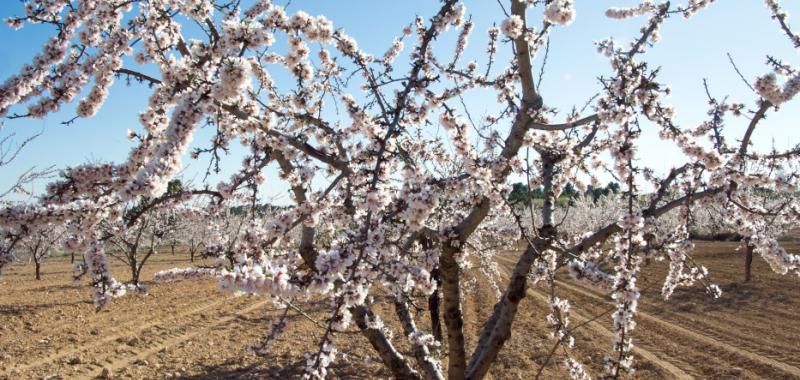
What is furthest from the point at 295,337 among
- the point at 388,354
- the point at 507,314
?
the point at 507,314

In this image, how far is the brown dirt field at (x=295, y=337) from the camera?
9.91 metres

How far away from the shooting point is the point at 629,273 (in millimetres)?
3184

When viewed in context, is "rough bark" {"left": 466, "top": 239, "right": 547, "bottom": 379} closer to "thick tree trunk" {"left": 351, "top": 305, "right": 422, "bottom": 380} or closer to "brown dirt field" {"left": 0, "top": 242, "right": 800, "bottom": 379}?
"thick tree trunk" {"left": 351, "top": 305, "right": 422, "bottom": 380}

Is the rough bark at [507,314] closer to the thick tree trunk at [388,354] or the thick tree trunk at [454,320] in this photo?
the thick tree trunk at [454,320]

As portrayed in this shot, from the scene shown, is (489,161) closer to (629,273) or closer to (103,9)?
(629,273)

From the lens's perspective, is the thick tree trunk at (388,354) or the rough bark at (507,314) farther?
the thick tree trunk at (388,354)

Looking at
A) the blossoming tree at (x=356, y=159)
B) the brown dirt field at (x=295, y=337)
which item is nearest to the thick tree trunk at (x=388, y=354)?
the blossoming tree at (x=356, y=159)

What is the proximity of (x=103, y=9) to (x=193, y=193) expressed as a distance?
158 cm

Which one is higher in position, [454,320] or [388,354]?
[454,320]

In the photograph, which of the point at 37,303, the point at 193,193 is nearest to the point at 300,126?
the point at 193,193

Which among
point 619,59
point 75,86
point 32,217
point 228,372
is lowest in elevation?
point 228,372

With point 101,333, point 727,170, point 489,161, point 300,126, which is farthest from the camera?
point 101,333

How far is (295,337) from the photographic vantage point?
12.7m

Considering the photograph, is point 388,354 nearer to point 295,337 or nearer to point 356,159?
point 356,159
